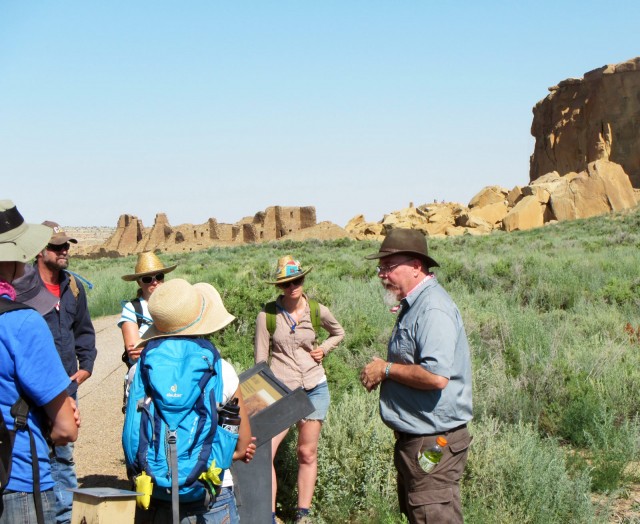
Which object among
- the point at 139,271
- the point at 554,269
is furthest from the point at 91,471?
the point at 554,269

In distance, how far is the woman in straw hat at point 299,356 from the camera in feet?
16.3

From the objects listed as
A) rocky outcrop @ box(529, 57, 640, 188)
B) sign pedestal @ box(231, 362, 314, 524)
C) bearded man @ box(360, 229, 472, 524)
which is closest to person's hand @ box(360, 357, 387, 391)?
bearded man @ box(360, 229, 472, 524)

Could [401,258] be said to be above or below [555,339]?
above

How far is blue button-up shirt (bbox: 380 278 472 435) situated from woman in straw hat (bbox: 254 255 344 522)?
133 cm

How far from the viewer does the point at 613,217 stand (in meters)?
43.0

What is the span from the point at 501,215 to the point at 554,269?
39.7m

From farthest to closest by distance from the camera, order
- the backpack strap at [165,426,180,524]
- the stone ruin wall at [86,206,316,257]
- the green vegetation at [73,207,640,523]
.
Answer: the stone ruin wall at [86,206,316,257] → the green vegetation at [73,207,640,523] → the backpack strap at [165,426,180,524]

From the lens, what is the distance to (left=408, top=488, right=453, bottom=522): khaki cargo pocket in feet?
11.9

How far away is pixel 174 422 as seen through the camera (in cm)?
287

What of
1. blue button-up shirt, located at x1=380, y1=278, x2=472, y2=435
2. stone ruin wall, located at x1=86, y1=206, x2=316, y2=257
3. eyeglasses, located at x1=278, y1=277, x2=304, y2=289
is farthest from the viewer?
stone ruin wall, located at x1=86, y1=206, x2=316, y2=257

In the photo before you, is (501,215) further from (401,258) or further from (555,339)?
(401,258)

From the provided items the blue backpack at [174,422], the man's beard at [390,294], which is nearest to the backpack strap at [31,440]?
the blue backpack at [174,422]

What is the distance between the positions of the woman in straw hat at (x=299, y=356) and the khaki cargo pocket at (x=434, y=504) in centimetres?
140

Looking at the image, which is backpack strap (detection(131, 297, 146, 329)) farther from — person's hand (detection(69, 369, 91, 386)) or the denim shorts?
the denim shorts
